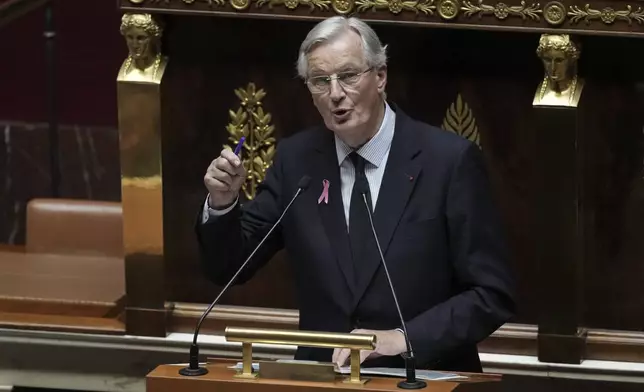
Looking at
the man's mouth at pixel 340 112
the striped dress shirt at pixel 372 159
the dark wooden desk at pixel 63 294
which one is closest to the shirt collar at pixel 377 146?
the striped dress shirt at pixel 372 159

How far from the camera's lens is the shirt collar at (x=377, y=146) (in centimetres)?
340

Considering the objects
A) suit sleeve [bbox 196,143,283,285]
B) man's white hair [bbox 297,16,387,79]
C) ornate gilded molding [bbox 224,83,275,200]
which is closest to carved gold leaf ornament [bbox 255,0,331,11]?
ornate gilded molding [bbox 224,83,275,200]

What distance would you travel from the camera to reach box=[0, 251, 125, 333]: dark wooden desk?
448 centimetres

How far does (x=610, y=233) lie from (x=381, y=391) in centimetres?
154

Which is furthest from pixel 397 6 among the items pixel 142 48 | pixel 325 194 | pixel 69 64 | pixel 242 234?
pixel 69 64

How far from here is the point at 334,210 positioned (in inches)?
134

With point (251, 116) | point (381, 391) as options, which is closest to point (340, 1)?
point (251, 116)

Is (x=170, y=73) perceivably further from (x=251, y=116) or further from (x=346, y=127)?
(x=346, y=127)

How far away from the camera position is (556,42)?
3.98m

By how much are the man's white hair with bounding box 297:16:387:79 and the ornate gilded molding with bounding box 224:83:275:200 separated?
3.27 ft

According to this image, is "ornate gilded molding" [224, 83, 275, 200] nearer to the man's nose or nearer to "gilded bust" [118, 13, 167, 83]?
"gilded bust" [118, 13, 167, 83]

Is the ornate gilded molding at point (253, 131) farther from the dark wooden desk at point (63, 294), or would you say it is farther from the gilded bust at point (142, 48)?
the dark wooden desk at point (63, 294)

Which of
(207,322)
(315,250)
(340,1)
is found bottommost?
(207,322)

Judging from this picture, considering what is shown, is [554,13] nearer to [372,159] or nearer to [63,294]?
[372,159]
